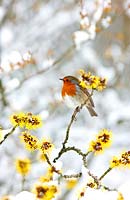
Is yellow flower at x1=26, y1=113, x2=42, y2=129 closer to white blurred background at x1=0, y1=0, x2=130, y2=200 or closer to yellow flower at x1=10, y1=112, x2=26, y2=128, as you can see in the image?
yellow flower at x1=10, y1=112, x2=26, y2=128

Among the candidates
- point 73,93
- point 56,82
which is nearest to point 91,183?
point 73,93

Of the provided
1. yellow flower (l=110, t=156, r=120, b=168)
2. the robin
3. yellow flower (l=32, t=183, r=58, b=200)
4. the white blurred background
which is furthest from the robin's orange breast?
the white blurred background

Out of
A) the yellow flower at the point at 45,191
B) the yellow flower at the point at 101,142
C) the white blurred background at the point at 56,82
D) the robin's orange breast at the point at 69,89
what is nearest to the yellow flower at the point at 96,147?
the yellow flower at the point at 101,142

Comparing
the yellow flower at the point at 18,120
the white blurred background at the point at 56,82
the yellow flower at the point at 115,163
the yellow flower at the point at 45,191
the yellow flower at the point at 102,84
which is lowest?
the yellow flower at the point at 45,191

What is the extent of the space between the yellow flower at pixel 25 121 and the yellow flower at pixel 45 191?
0.85 feet

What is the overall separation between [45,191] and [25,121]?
1.01 feet

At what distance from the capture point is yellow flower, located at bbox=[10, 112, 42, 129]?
4.54ft

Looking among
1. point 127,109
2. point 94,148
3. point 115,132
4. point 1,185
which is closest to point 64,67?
point 115,132

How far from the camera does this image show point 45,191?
1130 mm

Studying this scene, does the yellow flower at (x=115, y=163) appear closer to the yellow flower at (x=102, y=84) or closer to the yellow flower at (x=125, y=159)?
the yellow flower at (x=125, y=159)

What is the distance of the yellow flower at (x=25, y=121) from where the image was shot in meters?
1.38

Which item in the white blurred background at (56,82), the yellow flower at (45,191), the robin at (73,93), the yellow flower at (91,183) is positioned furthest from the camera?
the white blurred background at (56,82)

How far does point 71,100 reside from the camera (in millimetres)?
2318

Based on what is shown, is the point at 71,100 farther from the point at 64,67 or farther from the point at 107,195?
the point at 64,67
